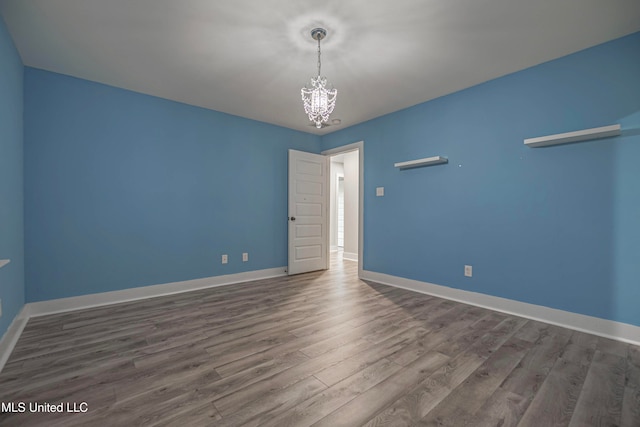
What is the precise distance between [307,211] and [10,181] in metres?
3.55

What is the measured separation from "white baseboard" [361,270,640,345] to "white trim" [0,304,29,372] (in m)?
3.95

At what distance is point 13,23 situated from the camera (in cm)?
217

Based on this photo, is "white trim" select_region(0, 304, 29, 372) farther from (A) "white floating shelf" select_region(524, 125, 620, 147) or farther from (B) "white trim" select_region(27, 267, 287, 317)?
(A) "white floating shelf" select_region(524, 125, 620, 147)

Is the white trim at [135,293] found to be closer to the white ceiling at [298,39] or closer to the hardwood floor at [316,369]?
the hardwood floor at [316,369]

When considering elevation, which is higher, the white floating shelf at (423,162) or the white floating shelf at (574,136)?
the white floating shelf at (574,136)

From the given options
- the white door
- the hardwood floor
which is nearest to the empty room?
the hardwood floor

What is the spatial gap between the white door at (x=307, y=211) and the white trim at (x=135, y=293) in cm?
65

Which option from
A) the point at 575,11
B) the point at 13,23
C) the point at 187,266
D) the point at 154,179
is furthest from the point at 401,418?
the point at 13,23

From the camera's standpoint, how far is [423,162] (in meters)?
3.60

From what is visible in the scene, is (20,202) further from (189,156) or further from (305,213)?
(305,213)

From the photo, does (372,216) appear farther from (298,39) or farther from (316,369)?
(316,369)

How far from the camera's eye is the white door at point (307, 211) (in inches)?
188

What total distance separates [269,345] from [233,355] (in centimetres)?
29

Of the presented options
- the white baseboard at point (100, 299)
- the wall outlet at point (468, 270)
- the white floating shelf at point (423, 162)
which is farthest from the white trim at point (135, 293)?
the wall outlet at point (468, 270)
